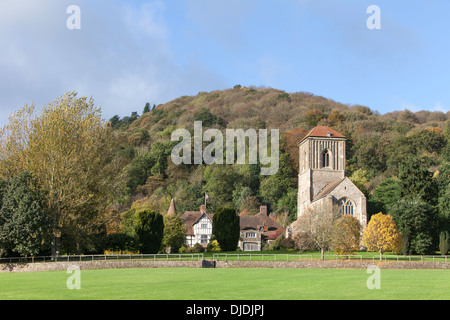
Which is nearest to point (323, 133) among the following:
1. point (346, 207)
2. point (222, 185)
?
point (346, 207)

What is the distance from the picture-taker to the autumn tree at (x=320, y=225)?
177ft

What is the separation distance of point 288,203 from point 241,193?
9.84m

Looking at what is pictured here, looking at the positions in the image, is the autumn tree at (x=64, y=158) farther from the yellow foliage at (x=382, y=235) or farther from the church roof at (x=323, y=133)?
the church roof at (x=323, y=133)

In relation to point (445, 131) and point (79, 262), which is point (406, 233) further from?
point (445, 131)

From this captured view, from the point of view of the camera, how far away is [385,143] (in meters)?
104

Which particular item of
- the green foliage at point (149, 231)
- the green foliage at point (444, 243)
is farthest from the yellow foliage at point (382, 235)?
the green foliage at point (149, 231)

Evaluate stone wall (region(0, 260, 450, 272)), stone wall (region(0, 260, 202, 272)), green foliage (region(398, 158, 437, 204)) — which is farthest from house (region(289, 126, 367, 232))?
stone wall (region(0, 260, 202, 272))

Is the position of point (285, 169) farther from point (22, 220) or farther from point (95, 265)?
point (22, 220)

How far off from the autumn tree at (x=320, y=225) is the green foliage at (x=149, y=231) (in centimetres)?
1530

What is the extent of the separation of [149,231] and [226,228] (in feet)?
38.8

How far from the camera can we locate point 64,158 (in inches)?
1834
